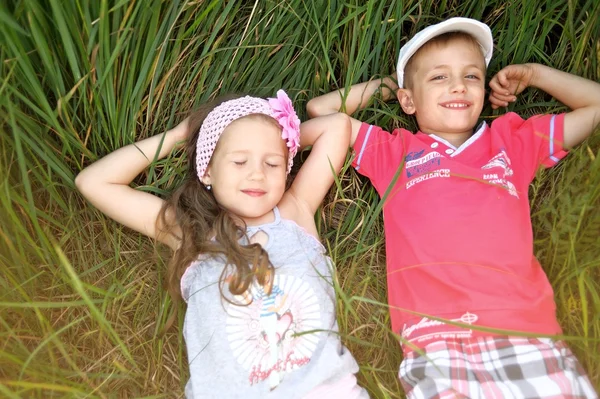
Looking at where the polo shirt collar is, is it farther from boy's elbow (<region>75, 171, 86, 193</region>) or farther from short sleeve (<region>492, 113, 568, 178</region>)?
boy's elbow (<region>75, 171, 86, 193</region>)

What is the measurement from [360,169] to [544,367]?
1.11 metres

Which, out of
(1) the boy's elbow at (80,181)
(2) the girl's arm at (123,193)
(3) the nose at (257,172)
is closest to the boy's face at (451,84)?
(3) the nose at (257,172)

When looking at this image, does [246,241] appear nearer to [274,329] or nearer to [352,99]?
[274,329]

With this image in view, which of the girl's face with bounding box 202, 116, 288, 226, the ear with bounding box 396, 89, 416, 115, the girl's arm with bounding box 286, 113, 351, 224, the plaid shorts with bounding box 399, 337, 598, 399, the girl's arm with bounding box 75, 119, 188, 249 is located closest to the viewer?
the plaid shorts with bounding box 399, 337, 598, 399

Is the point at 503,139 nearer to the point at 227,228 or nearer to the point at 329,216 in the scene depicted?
the point at 329,216

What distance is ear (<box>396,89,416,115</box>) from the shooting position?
2.46m

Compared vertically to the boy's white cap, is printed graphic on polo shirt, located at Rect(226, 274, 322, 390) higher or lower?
lower

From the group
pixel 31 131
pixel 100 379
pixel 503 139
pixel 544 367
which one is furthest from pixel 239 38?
pixel 544 367

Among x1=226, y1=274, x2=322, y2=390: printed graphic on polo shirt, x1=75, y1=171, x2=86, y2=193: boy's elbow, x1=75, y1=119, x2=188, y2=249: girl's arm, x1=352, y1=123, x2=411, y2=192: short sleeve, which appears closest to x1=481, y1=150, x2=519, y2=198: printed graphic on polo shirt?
x1=352, y1=123, x2=411, y2=192: short sleeve

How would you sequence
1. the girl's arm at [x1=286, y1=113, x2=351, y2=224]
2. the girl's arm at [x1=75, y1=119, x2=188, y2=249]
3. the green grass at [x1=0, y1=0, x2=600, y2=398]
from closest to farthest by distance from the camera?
the green grass at [x1=0, y1=0, x2=600, y2=398] → the girl's arm at [x1=75, y1=119, x2=188, y2=249] → the girl's arm at [x1=286, y1=113, x2=351, y2=224]

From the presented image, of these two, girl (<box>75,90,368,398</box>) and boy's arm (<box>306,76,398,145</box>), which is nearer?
girl (<box>75,90,368,398</box>)

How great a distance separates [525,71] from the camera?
2.44 metres

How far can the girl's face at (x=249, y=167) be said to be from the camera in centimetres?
212

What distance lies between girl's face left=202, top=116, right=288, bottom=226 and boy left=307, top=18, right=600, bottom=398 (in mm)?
416
